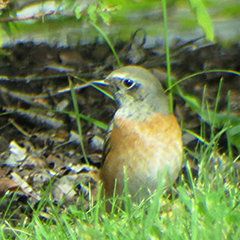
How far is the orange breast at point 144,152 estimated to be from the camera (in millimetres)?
3084

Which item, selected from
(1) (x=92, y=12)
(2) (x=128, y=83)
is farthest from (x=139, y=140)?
(1) (x=92, y=12)

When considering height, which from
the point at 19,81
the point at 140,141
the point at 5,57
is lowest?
the point at 140,141

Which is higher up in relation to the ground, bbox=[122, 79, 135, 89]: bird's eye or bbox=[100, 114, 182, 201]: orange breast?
bbox=[122, 79, 135, 89]: bird's eye

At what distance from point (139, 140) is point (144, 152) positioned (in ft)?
0.30

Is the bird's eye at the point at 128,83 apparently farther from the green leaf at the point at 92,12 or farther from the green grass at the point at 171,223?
the green grass at the point at 171,223

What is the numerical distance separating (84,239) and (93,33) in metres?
2.37

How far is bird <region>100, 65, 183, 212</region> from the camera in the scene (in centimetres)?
309

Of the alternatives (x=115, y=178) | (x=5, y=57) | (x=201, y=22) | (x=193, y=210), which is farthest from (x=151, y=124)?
(x=5, y=57)

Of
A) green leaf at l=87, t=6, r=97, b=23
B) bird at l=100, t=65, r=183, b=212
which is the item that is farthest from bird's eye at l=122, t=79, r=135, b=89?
green leaf at l=87, t=6, r=97, b=23

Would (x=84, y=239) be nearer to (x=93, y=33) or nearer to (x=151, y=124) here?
(x=151, y=124)

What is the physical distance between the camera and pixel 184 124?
14.0ft

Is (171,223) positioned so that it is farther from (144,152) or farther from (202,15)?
(202,15)

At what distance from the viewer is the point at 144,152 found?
10.1 ft

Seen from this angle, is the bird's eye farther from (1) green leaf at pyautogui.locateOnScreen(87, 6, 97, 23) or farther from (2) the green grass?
(2) the green grass
